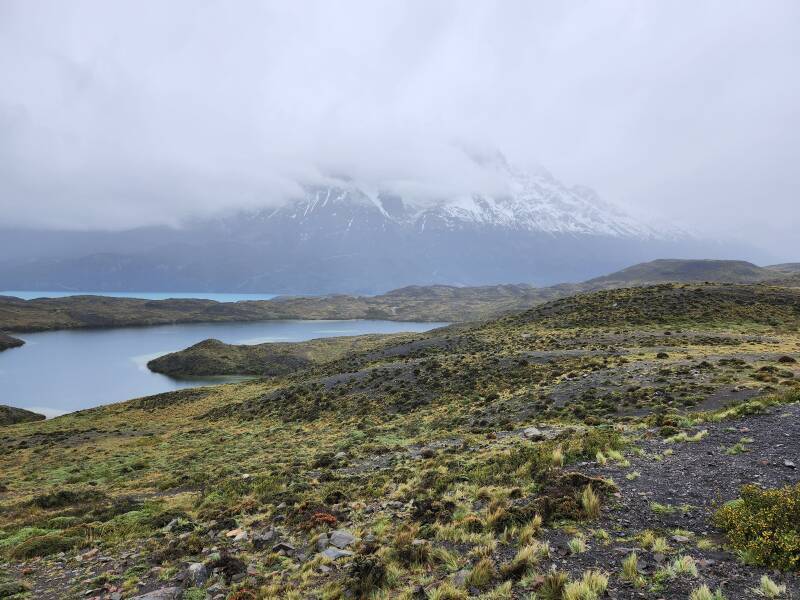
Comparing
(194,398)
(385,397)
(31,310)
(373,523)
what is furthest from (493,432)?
(31,310)

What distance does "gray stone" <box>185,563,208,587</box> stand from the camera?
32.7ft

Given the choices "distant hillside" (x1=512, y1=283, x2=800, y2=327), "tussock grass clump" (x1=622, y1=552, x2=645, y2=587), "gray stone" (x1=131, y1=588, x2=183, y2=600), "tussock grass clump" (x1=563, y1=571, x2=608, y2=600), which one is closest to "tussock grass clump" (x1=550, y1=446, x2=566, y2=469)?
"tussock grass clump" (x1=622, y1=552, x2=645, y2=587)

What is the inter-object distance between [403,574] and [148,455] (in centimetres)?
2785

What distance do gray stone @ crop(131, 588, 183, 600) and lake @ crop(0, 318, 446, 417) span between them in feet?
240

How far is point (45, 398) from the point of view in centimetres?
7406

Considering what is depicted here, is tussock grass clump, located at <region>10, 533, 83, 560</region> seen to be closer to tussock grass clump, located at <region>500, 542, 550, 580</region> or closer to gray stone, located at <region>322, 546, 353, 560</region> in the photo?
gray stone, located at <region>322, 546, 353, 560</region>

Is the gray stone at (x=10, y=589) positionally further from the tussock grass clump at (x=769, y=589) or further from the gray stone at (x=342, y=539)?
the tussock grass clump at (x=769, y=589)

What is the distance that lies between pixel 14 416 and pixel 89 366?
49362 mm

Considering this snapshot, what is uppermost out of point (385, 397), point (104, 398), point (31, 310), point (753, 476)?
point (31, 310)

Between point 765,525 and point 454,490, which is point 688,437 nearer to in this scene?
point 765,525

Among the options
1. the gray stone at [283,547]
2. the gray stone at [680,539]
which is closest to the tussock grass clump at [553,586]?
the gray stone at [680,539]

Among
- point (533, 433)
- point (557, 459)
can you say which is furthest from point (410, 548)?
point (533, 433)

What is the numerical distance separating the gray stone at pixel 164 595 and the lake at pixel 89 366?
73.3 meters

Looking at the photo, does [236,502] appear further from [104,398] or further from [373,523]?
[104,398]
